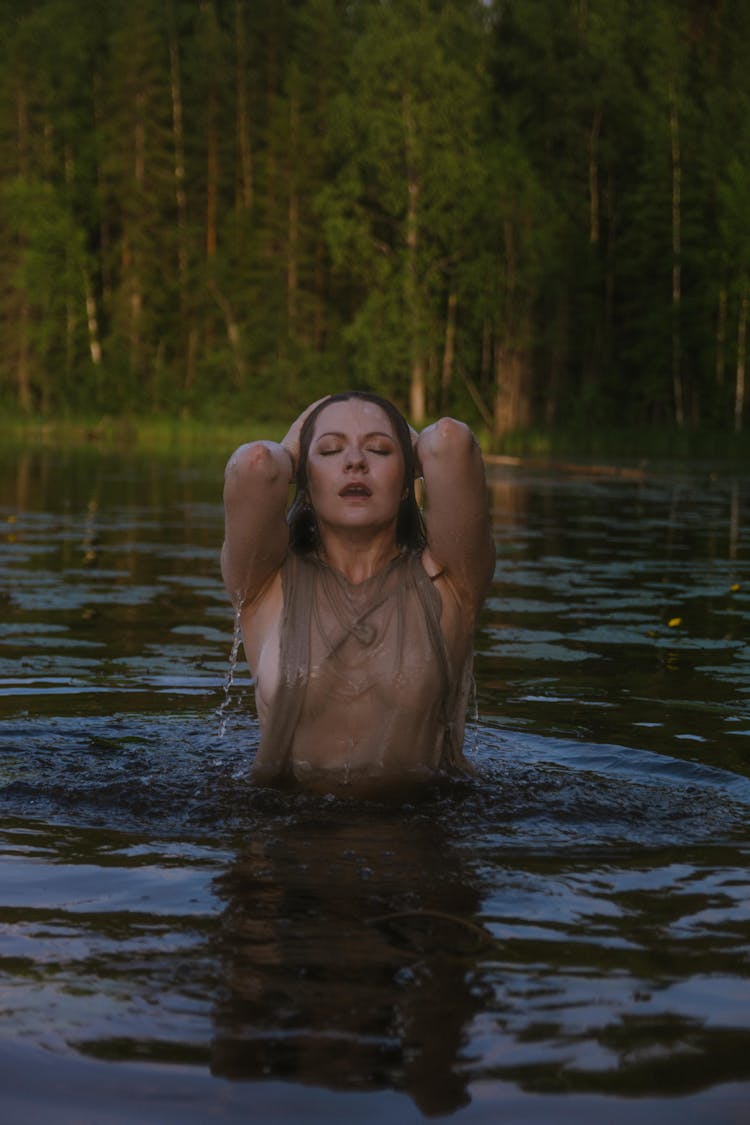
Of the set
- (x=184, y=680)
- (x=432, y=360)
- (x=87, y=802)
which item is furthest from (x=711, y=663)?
(x=432, y=360)

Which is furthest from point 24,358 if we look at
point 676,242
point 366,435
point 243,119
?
point 366,435

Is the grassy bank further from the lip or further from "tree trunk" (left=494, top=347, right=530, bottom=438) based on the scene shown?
the lip

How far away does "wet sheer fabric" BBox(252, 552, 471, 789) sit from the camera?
4.79 metres

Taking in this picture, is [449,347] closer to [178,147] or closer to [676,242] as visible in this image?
[676,242]

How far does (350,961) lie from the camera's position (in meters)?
3.26

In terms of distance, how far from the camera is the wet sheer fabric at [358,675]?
4789 mm

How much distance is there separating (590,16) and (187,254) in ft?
52.8

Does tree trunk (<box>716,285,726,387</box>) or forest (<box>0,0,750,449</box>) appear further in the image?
tree trunk (<box>716,285,726,387</box>)

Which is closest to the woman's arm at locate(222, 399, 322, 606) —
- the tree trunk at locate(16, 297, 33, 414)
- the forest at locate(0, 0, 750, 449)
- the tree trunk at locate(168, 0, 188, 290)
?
the forest at locate(0, 0, 750, 449)

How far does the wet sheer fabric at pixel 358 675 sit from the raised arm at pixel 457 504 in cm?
12

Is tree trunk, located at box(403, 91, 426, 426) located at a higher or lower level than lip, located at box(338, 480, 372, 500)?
higher

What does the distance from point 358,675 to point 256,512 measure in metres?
0.58

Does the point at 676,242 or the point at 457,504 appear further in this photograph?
the point at 676,242

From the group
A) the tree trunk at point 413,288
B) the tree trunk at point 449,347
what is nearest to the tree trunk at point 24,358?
the tree trunk at point 449,347
